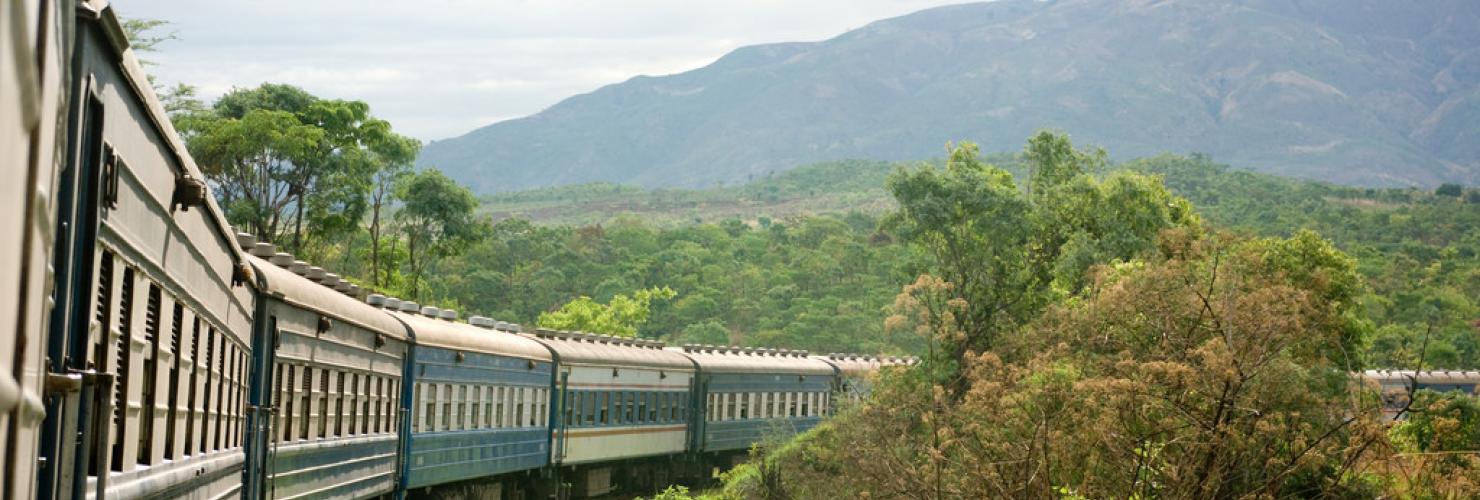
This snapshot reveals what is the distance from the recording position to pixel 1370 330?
3612cm

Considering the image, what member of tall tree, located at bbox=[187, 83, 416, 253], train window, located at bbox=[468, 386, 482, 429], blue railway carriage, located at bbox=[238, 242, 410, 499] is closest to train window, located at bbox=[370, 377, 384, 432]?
blue railway carriage, located at bbox=[238, 242, 410, 499]

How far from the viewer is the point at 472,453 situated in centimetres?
2272

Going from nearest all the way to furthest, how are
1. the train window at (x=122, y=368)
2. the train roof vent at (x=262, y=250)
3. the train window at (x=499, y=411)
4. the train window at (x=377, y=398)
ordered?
the train window at (x=122, y=368), the train roof vent at (x=262, y=250), the train window at (x=377, y=398), the train window at (x=499, y=411)

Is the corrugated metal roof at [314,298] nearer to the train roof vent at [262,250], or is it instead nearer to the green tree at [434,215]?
the train roof vent at [262,250]

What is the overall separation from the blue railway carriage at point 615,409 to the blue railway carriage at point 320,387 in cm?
960

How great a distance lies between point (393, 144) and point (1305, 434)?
45.6 m

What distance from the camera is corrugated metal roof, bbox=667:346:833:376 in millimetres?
37406

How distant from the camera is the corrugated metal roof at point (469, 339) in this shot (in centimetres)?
1941

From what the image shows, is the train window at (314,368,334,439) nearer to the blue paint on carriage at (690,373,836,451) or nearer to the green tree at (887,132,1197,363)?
the green tree at (887,132,1197,363)

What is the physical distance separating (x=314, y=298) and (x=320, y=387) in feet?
3.50

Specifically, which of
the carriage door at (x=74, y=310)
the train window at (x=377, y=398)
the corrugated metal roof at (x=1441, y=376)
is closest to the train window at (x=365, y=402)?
the train window at (x=377, y=398)

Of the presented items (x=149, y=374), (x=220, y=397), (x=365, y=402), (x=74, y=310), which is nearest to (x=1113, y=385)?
(x=365, y=402)

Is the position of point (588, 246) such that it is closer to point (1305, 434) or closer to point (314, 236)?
point (314, 236)

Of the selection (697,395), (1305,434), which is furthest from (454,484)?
(697,395)
